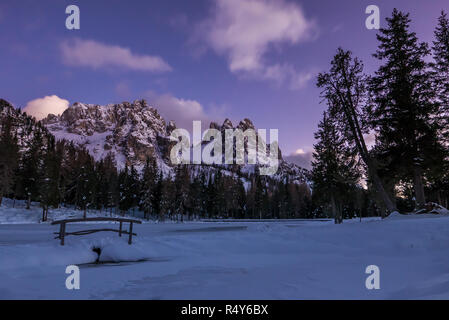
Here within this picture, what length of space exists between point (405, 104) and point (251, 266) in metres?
16.2

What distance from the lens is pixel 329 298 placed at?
426 centimetres

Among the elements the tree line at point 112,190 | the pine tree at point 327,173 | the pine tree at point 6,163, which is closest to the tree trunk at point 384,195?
the pine tree at point 327,173

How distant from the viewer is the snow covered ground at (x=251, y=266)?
4.68 metres

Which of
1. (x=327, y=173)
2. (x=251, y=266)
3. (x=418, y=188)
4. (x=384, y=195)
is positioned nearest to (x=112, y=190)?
(x=327, y=173)

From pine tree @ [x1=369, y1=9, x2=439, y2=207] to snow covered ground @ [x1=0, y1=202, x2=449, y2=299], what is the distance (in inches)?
339

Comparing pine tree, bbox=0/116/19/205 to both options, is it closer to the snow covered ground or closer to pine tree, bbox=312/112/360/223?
the snow covered ground

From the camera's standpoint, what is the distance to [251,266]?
286 inches

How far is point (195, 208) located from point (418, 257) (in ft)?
246

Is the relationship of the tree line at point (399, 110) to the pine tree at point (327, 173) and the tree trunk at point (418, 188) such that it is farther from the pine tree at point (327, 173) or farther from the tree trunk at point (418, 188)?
the pine tree at point (327, 173)

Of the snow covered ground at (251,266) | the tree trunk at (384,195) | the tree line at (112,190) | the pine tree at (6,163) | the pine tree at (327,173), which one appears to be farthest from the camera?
the tree line at (112,190)

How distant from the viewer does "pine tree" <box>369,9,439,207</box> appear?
16.1 meters

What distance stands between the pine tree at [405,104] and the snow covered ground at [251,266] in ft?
28.2

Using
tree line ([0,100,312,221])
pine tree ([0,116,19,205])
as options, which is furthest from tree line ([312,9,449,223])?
pine tree ([0,116,19,205])
